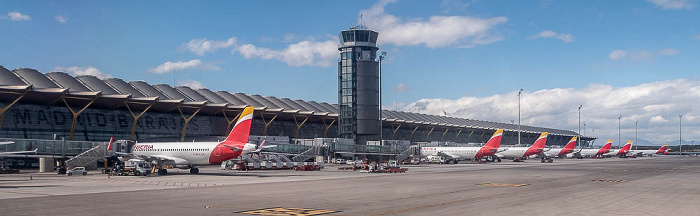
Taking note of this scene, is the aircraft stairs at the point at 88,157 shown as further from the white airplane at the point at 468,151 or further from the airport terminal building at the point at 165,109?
the white airplane at the point at 468,151

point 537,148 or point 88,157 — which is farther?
point 537,148

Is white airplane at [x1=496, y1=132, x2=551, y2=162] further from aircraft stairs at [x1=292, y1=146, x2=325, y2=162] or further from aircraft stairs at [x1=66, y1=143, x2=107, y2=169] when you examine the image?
aircraft stairs at [x1=66, y1=143, x2=107, y2=169]

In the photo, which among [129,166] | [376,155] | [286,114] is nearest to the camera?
[129,166]

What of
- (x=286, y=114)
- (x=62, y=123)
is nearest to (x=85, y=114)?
(x=62, y=123)

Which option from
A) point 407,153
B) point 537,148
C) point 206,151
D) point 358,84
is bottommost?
point 407,153

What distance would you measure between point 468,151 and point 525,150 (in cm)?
1415

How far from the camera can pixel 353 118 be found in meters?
122

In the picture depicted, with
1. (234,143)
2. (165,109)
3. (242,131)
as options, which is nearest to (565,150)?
(165,109)

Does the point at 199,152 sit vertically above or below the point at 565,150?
above

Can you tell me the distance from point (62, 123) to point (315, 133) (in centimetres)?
5971

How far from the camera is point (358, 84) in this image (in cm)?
12006

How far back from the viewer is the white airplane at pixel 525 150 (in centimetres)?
10919

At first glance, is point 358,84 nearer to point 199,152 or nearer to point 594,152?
point 199,152

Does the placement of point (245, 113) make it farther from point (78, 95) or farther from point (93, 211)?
point (78, 95)
